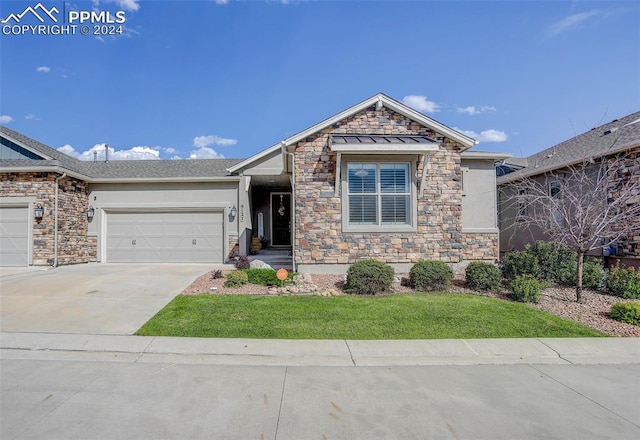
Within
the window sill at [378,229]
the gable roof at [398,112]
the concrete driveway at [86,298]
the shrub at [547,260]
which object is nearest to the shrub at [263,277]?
the concrete driveway at [86,298]

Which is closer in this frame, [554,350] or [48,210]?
[554,350]

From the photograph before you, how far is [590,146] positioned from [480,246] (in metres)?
5.60

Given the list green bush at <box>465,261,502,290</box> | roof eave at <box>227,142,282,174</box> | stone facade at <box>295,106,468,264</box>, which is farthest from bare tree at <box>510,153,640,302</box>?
roof eave at <box>227,142,282,174</box>

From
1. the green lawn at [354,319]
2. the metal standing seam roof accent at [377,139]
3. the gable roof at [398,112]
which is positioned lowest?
the green lawn at [354,319]

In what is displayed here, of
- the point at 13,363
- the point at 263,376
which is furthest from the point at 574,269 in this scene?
the point at 13,363

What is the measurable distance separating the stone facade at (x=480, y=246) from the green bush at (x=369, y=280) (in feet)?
14.6

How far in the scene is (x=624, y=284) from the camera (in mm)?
7996

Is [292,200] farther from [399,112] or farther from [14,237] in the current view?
[14,237]

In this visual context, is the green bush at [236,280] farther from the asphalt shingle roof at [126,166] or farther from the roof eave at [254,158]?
the asphalt shingle roof at [126,166]

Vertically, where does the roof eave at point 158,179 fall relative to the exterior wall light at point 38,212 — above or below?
above

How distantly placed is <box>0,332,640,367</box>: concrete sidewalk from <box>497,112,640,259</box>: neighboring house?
17.1ft

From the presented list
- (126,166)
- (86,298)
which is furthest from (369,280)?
(126,166)

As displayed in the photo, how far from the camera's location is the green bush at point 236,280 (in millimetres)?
8805

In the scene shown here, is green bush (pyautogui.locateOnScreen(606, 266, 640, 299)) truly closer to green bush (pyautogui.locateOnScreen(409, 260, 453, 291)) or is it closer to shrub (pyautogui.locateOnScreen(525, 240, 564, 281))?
shrub (pyautogui.locateOnScreen(525, 240, 564, 281))
